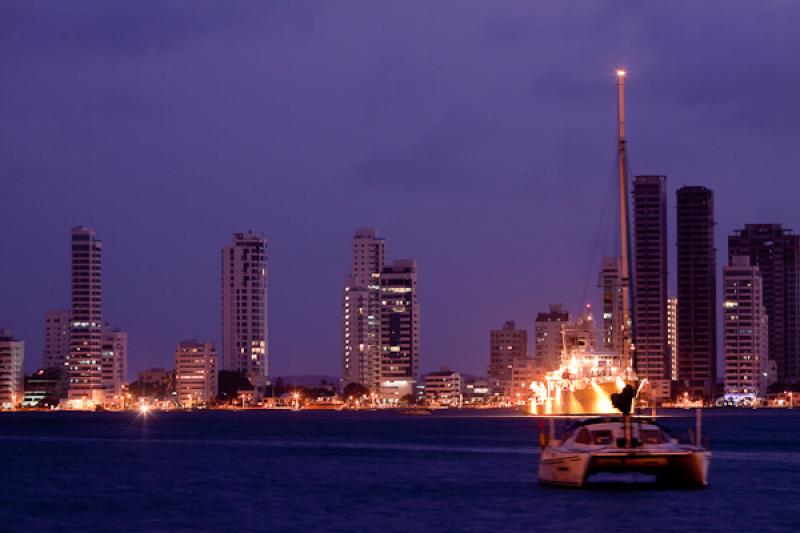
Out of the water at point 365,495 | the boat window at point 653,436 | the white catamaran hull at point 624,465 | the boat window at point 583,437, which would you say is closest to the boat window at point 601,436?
the boat window at point 583,437

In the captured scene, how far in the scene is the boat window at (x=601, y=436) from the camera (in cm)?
6391

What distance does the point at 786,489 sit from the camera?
7769 cm

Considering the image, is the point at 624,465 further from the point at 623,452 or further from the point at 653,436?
the point at 653,436

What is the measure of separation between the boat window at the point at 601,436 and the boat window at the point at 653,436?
1.38 meters

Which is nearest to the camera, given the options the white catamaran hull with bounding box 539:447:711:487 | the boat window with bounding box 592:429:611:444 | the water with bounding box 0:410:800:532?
the water with bounding box 0:410:800:532

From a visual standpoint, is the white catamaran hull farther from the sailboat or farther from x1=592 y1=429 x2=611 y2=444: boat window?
x1=592 y1=429 x2=611 y2=444: boat window

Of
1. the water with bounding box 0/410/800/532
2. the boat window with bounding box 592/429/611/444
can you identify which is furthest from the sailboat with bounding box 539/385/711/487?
the water with bounding box 0/410/800/532

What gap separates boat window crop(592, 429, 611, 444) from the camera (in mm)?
63906

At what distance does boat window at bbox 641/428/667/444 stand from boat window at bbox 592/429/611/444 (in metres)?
1.38

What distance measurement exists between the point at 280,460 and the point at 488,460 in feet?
46.9

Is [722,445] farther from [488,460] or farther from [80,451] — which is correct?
[80,451]

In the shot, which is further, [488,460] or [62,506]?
[488,460]

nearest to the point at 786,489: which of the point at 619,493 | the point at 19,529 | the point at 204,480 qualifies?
the point at 619,493

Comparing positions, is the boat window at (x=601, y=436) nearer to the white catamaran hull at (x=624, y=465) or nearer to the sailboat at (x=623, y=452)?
the sailboat at (x=623, y=452)
